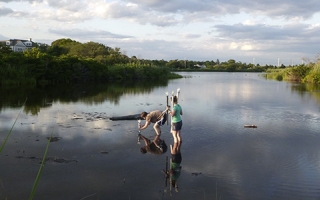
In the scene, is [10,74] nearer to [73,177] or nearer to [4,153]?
[4,153]

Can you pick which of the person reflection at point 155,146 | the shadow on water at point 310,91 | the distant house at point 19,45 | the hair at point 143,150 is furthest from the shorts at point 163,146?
the distant house at point 19,45

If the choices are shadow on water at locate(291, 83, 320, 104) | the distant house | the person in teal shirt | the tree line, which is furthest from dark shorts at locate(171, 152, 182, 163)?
the distant house

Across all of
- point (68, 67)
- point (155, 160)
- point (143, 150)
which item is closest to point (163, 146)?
point (143, 150)

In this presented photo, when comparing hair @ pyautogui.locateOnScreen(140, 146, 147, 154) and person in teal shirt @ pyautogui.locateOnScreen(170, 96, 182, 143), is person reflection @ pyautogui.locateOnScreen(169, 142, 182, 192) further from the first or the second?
hair @ pyautogui.locateOnScreen(140, 146, 147, 154)

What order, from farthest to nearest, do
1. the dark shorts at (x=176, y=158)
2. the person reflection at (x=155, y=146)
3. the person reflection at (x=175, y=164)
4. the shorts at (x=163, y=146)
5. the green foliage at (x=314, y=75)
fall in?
the green foliage at (x=314, y=75), the shorts at (x=163, y=146), the person reflection at (x=155, y=146), the dark shorts at (x=176, y=158), the person reflection at (x=175, y=164)

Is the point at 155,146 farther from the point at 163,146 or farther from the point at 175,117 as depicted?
the point at 175,117

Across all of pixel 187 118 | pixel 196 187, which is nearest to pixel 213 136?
pixel 187 118

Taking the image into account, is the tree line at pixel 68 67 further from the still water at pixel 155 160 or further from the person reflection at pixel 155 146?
the person reflection at pixel 155 146

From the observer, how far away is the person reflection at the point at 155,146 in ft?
30.7

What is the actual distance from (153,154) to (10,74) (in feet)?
92.3

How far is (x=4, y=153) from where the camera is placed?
28.6ft

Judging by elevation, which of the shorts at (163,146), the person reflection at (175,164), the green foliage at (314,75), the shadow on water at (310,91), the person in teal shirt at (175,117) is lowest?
the person reflection at (175,164)

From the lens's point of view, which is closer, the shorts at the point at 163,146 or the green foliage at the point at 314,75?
the shorts at the point at 163,146

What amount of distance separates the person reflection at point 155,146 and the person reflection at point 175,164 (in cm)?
31
